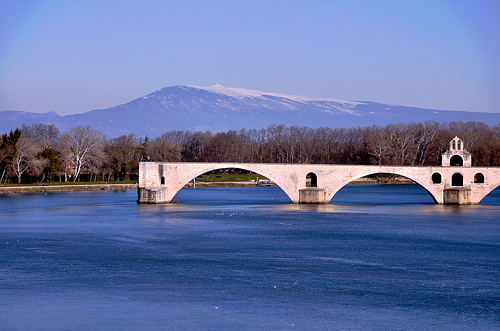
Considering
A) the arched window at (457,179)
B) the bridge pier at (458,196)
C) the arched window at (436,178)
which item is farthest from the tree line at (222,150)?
the bridge pier at (458,196)

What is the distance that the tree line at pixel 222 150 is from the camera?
282 ft

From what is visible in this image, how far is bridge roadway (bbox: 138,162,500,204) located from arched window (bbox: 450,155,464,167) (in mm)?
1904

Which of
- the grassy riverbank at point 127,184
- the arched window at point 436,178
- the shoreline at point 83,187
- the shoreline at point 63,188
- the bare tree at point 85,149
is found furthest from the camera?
the bare tree at point 85,149

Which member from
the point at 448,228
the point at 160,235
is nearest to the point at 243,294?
the point at 160,235

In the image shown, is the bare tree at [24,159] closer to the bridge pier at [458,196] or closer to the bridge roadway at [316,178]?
the bridge roadway at [316,178]

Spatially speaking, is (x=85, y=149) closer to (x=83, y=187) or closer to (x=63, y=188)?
(x=83, y=187)

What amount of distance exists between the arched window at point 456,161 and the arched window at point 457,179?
65.1 inches

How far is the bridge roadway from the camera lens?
2295 inches

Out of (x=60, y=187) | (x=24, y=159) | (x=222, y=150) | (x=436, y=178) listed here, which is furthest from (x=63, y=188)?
(x=436, y=178)

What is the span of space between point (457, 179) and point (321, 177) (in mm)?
14420

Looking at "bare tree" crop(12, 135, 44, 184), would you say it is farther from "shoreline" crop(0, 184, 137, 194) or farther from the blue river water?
the blue river water

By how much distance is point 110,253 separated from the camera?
31766 mm

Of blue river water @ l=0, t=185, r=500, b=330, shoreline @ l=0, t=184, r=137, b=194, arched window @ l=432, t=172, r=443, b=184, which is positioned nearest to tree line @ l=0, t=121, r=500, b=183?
shoreline @ l=0, t=184, r=137, b=194

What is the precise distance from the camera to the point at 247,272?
2708 cm
